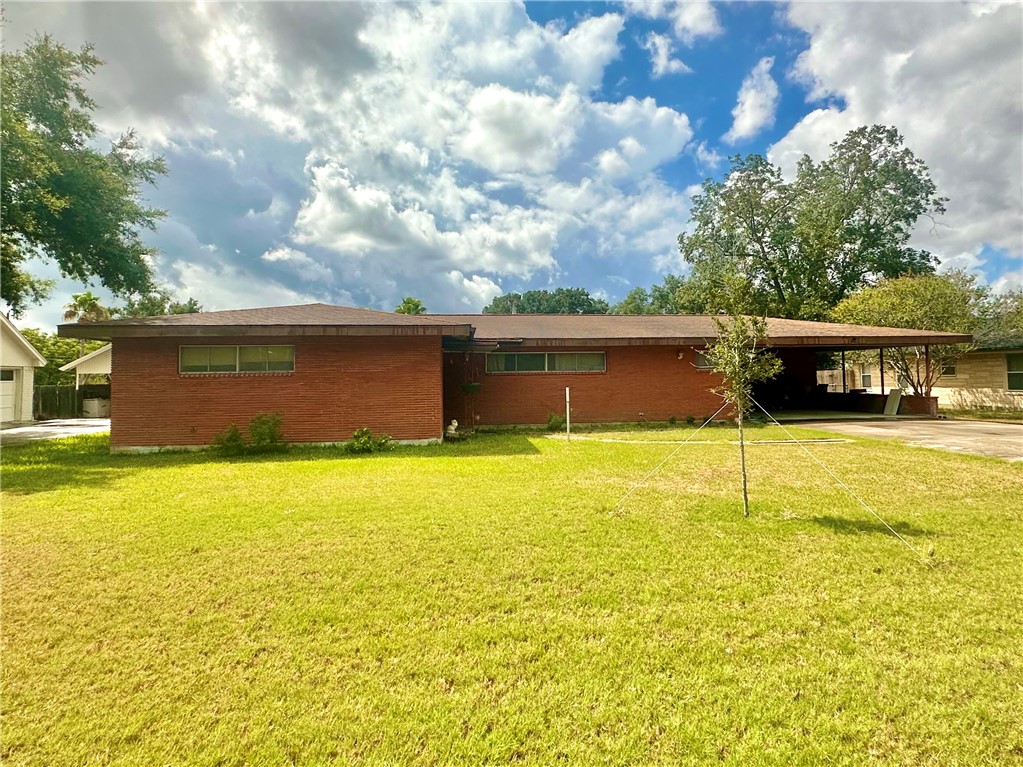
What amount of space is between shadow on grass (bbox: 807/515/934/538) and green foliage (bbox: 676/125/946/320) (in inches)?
1025

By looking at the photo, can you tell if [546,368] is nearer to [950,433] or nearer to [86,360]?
[950,433]

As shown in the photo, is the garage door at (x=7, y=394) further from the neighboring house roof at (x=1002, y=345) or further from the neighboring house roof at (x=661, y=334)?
the neighboring house roof at (x=1002, y=345)

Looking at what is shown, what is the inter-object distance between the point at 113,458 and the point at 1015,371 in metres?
29.6

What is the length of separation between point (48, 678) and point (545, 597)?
2.81 meters

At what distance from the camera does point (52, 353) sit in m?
25.5

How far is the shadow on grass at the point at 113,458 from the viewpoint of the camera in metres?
7.39

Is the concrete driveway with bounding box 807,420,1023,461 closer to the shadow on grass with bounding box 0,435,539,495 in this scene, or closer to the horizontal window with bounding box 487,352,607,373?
the horizontal window with bounding box 487,352,607,373

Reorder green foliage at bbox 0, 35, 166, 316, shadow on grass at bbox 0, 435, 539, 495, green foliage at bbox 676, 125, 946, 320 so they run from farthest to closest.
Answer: green foliage at bbox 676, 125, 946, 320 < green foliage at bbox 0, 35, 166, 316 < shadow on grass at bbox 0, 435, 539, 495

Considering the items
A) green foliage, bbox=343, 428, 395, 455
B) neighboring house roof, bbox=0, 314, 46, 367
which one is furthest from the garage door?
green foliage, bbox=343, 428, 395, 455

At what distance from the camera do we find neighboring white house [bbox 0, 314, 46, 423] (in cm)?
1722

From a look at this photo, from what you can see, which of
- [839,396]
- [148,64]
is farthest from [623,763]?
[839,396]

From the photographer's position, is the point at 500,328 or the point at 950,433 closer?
the point at 950,433

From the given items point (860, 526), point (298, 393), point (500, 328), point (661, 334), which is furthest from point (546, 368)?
point (860, 526)

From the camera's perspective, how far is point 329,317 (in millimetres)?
11094
